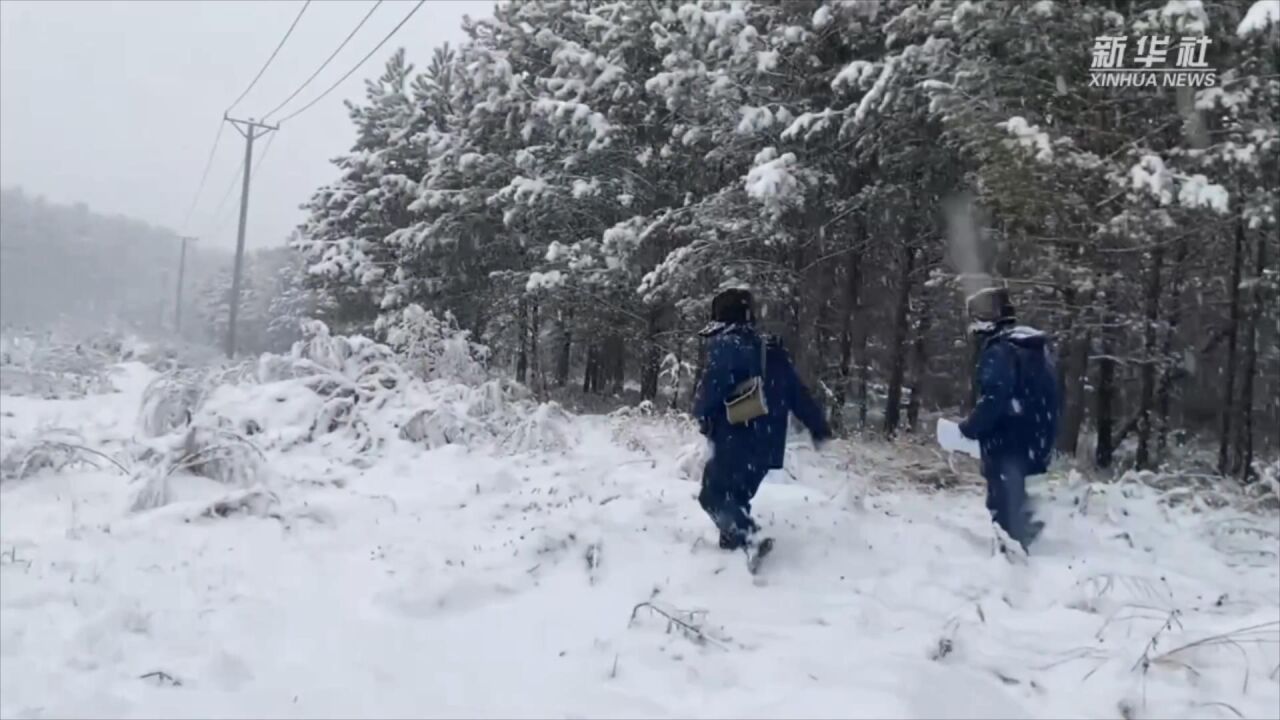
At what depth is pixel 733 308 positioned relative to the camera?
5316mm

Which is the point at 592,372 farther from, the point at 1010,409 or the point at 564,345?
the point at 1010,409

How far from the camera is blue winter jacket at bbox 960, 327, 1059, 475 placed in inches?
209

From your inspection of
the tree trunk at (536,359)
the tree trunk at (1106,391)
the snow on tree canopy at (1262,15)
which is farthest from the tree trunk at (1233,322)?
the tree trunk at (536,359)

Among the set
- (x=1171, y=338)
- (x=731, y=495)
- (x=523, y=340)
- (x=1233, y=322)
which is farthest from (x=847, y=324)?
(x=523, y=340)

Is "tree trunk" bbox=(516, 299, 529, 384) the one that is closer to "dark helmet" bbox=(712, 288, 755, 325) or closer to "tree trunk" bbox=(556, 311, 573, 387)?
"tree trunk" bbox=(556, 311, 573, 387)

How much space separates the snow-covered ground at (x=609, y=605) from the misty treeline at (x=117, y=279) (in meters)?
43.7

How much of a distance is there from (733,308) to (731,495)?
3.64 ft

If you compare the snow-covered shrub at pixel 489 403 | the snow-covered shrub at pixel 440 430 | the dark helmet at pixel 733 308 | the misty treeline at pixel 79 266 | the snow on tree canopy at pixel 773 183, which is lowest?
the snow-covered shrub at pixel 440 430

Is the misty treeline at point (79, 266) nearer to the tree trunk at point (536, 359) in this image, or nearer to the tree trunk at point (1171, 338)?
the tree trunk at point (536, 359)

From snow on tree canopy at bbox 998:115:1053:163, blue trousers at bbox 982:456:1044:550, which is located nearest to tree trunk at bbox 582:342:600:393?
snow on tree canopy at bbox 998:115:1053:163

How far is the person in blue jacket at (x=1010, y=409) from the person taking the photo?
17.4 feet

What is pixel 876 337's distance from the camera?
18.0 metres

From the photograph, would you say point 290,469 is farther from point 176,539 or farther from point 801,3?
point 801,3

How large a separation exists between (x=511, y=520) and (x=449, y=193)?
43.8 ft
